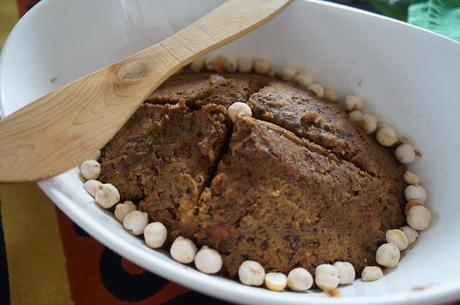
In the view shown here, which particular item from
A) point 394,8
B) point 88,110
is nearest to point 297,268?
point 88,110

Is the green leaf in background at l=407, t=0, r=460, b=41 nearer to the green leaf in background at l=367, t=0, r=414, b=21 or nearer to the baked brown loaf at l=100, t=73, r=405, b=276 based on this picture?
the green leaf in background at l=367, t=0, r=414, b=21

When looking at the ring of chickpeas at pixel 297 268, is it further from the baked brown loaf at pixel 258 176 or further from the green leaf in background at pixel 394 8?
the green leaf in background at pixel 394 8

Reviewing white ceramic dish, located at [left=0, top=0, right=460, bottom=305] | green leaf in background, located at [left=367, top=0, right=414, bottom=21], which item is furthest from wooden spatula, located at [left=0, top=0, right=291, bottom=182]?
green leaf in background, located at [left=367, top=0, right=414, bottom=21]

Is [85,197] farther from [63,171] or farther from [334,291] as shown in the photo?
[334,291]

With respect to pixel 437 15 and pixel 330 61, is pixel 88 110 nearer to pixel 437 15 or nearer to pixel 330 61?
pixel 330 61

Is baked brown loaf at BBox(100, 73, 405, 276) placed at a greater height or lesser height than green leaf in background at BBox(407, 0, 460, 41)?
lesser

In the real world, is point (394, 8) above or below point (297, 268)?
above
